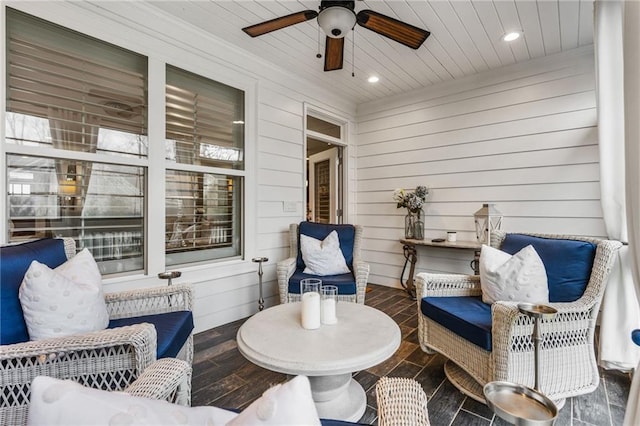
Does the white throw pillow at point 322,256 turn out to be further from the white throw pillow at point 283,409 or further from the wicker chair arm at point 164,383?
the white throw pillow at point 283,409

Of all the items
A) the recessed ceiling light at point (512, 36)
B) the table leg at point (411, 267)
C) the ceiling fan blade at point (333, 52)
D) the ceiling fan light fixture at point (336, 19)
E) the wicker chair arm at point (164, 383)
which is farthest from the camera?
the table leg at point (411, 267)

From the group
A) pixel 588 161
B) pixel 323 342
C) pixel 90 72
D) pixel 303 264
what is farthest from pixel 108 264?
pixel 588 161

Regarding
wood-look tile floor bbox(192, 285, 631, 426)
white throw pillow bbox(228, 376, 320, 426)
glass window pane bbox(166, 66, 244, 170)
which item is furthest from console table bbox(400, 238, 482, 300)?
white throw pillow bbox(228, 376, 320, 426)

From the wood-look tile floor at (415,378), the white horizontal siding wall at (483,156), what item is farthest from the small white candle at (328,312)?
the white horizontal siding wall at (483,156)

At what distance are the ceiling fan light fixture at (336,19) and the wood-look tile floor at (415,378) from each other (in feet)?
7.83

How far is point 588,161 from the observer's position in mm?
2912

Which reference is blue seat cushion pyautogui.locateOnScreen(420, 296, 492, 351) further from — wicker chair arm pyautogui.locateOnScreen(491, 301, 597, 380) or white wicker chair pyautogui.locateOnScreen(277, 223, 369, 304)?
white wicker chair pyautogui.locateOnScreen(277, 223, 369, 304)

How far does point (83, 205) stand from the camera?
2178 mm

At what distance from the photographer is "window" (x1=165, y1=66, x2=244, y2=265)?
2.69 m

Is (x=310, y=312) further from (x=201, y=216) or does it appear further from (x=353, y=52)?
(x=353, y=52)

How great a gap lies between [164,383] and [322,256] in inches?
82.0

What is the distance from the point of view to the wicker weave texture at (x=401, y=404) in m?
0.81

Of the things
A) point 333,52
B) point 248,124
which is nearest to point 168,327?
point 248,124

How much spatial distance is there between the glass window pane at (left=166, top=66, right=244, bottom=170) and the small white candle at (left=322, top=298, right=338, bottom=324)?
1.97 meters
